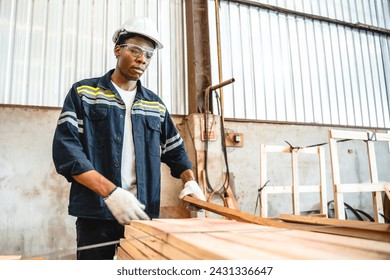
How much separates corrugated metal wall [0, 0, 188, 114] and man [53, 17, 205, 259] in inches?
77.4

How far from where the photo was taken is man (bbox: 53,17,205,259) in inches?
55.1

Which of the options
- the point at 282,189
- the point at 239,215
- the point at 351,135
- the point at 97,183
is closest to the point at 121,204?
the point at 97,183

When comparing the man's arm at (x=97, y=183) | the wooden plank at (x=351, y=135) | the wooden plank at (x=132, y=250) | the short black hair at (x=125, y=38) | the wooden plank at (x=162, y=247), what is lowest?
the wooden plank at (x=132, y=250)

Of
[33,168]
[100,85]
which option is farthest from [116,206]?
[33,168]

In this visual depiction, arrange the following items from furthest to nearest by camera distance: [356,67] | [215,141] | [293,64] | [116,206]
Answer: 1. [356,67]
2. [293,64]
3. [215,141]
4. [116,206]

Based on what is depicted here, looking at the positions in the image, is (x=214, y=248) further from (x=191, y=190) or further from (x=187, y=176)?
(x=187, y=176)

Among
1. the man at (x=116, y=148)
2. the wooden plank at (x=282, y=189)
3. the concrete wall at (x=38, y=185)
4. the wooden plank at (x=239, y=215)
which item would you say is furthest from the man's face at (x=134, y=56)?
the wooden plank at (x=282, y=189)

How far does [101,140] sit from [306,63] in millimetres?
4157

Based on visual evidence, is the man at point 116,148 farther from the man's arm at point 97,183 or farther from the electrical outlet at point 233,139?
the electrical outlet at point 233,139

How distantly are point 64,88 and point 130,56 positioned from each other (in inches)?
82.9

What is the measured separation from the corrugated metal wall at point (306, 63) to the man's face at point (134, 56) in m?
2.51

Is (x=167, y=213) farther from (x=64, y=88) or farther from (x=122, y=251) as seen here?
(x=122, y=251)

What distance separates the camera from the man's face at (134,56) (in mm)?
1791

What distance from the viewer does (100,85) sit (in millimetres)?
1731
